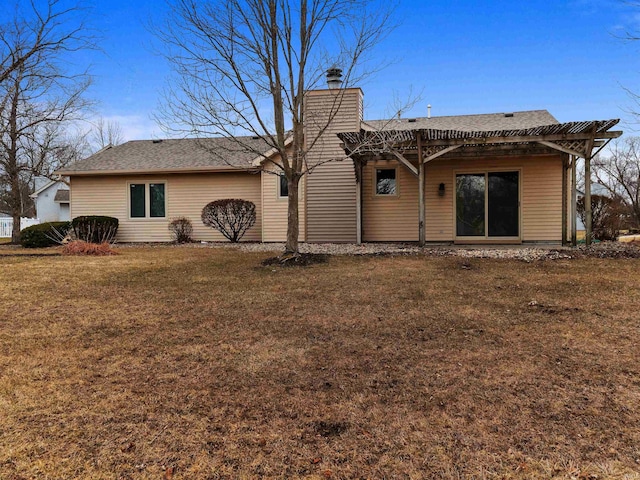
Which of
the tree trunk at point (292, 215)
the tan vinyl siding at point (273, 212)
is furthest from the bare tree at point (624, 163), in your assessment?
the tree trunk at point (292, 215)

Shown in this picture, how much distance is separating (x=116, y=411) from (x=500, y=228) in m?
11.5

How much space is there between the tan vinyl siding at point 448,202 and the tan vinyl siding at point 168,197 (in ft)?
13.3

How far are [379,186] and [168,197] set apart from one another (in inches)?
285

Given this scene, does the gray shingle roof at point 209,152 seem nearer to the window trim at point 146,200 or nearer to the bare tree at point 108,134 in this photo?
the window trim at point 146,200

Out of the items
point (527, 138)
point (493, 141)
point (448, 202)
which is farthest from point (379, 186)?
point (527, 138)

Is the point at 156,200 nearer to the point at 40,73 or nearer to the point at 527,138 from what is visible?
the point at 40,73

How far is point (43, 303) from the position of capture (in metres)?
5.41

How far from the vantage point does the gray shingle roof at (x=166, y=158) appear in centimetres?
1437

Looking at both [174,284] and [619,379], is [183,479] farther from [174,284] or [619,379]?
[174,284]

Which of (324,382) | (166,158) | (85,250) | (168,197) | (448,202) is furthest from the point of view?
(166,158)

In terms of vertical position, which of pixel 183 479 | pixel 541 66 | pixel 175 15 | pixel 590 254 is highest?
pixel 541 66

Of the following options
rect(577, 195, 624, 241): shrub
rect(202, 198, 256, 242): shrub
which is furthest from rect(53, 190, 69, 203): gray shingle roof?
rect(577, 195, 624, 241): shrub

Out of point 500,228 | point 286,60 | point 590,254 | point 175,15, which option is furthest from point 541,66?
point 175,15

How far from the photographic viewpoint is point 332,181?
512 inches
